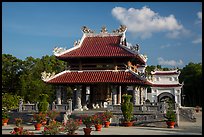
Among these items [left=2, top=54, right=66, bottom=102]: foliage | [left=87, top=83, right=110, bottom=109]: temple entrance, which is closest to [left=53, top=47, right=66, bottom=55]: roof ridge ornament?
[left=87, top=83, right=110, bottom=109]: temple entrance

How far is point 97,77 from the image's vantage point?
25125mm

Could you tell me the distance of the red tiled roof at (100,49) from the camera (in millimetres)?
25719

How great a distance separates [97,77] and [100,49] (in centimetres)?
295

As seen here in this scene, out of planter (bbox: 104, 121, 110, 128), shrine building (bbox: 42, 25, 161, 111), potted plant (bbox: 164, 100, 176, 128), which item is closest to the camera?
potted plant (bbox: 164, 100, 176, 128)

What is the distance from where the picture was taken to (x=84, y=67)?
26.5 meters

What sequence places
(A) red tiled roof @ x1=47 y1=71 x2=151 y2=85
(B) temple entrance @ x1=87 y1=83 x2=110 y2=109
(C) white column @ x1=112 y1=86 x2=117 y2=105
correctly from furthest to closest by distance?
1. (B) temple entrance @ x1=87 y1=83 x2=110 y2=109
2. (C) white column @ x1=112 y1=86 x2=117 y2=105
3. (A) red tiled roof @ x1=47 y1=71 x2=151 y2=85

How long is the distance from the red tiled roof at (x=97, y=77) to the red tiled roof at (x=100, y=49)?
1507 millimetres

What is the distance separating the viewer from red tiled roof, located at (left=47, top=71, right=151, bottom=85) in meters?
24.3

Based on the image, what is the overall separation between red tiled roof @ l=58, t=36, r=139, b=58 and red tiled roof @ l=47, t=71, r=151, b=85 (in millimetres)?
1507

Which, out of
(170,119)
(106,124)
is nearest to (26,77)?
(106,124)

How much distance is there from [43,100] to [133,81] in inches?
284

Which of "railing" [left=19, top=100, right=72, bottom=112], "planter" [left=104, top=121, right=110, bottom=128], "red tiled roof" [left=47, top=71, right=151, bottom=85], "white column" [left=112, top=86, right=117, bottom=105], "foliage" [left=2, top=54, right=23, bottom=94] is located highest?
"foliage" [left=2, top=54, right=23, bottom=94]

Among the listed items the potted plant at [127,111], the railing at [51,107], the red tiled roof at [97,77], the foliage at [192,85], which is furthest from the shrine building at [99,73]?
the foliage at [192,85]

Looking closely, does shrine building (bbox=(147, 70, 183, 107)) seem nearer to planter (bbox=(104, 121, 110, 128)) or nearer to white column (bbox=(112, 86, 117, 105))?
white column (bbox=(112, 86, 117, 105))
